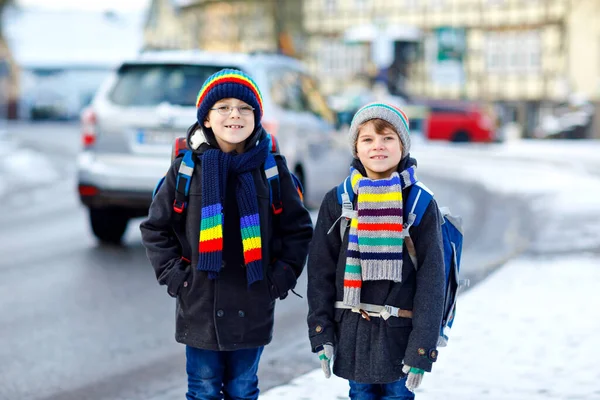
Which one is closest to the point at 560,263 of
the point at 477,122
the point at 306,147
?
the point at 306,147

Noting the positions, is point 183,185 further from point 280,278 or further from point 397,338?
point 397,338

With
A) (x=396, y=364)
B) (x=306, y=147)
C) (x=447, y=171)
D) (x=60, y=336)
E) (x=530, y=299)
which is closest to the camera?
(x=396, y=364)

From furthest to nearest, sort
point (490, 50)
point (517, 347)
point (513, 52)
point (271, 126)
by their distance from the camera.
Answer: point (490, 50) → point (513, 52) → point (271, 126) → point (517, 347)

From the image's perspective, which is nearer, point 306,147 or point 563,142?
Result: point 306,147

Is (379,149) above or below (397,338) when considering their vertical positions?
above

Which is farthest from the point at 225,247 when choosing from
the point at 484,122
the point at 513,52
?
the point at 513,52

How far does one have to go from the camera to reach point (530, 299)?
689 centimetres

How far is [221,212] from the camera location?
3.55m

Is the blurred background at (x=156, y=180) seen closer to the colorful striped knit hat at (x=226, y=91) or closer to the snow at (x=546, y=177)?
the snow at (x=546, y=177)

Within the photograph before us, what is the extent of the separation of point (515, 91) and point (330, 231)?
150 feet

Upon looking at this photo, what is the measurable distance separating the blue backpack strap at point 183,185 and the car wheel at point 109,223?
6095 millimetres

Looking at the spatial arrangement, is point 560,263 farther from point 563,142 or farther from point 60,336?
point 563,142

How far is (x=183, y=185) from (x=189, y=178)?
3 centimetres

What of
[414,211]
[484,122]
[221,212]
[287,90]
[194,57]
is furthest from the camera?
[484,122]
